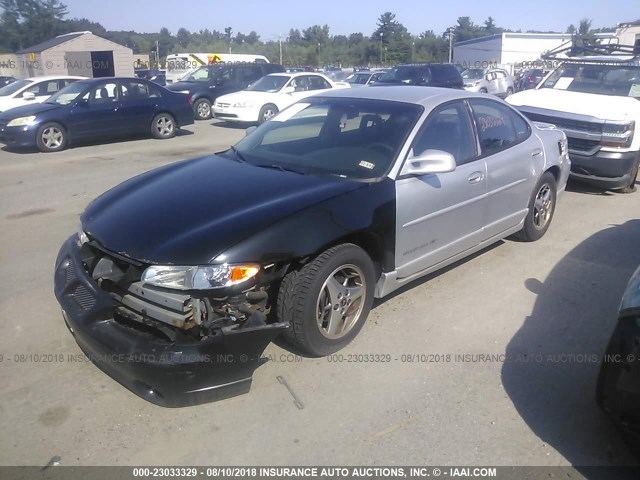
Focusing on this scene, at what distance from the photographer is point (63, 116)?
1153cm

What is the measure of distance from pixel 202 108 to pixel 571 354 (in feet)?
52.8

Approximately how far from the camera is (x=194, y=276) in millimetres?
2832

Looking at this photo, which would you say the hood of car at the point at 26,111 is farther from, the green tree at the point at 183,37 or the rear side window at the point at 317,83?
the green tree at the point at 183,37

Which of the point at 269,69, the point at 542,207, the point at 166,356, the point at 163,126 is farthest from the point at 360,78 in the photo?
the point at 166,356

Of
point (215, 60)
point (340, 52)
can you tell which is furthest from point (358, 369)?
point (340, 52)

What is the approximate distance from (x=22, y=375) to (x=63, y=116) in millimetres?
9585

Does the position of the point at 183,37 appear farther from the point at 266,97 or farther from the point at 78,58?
the point at 266,97

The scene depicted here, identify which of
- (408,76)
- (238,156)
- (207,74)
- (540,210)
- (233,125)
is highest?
(207,74)

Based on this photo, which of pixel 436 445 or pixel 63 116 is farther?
pixel 63 116

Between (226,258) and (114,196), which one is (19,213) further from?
(226,258)

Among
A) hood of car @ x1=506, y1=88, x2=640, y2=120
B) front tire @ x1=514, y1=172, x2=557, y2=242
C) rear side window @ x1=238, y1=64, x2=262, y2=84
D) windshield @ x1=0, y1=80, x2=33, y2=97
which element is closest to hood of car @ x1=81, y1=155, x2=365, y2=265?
front tire @ x1=514, y1=172, x2=557, y2=242

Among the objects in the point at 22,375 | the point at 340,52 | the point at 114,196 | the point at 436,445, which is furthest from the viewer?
the point at 340,52

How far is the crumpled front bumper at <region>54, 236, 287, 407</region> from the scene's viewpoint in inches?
109

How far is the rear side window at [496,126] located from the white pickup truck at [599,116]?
249 cm
